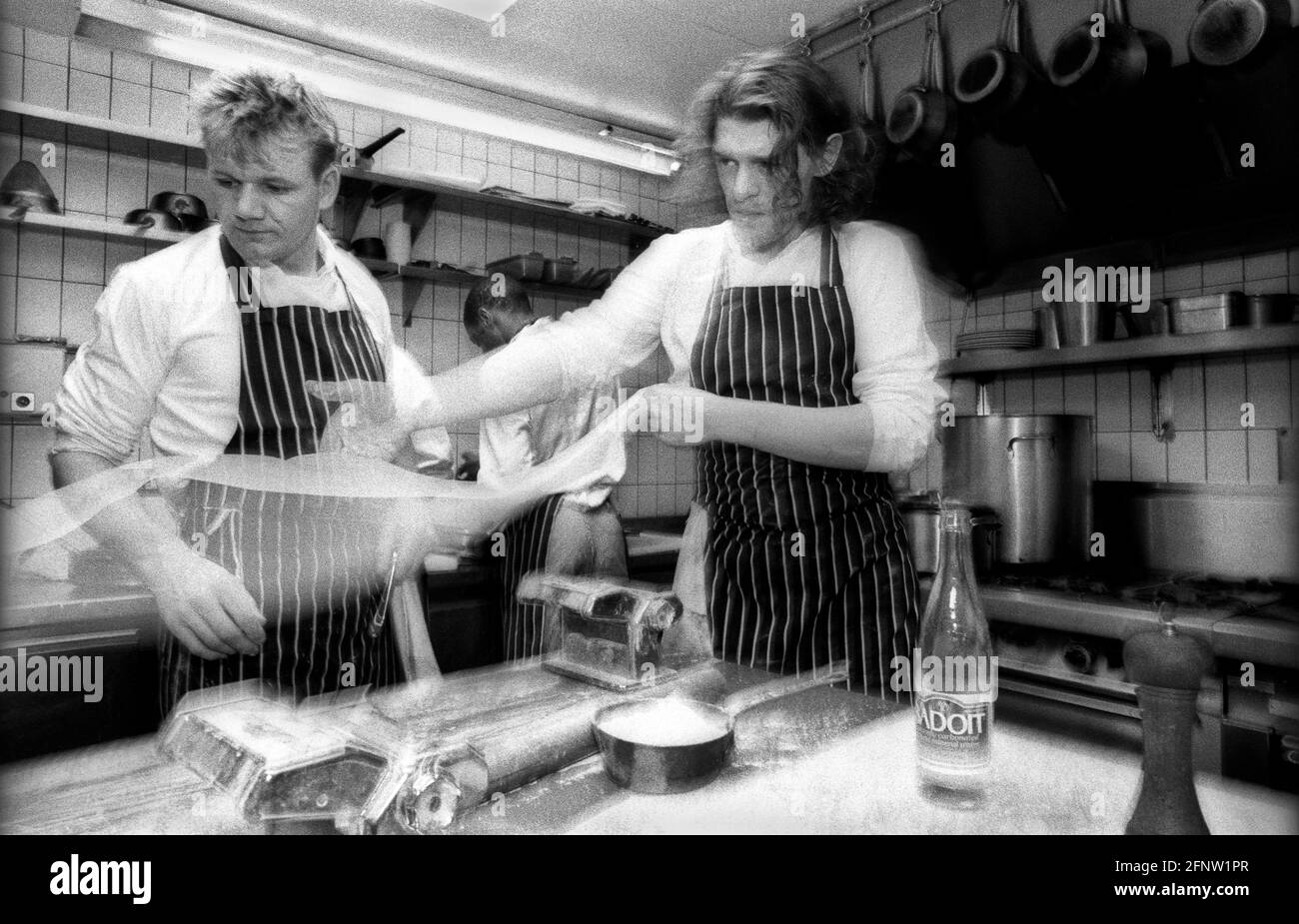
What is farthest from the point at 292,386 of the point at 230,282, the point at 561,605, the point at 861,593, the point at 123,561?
the point at 861,593

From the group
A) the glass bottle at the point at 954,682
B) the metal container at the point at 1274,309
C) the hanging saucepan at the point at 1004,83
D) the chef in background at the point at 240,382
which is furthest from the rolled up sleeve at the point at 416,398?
the metal container at the point at 1274,309

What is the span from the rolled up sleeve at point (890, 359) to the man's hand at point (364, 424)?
0.65 m

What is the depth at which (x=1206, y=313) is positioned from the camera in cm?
162

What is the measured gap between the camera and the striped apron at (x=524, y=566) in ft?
3.39

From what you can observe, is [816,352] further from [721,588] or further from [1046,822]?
[1046,822]

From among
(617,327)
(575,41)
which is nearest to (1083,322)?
(617,327)

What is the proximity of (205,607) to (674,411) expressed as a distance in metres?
0.64

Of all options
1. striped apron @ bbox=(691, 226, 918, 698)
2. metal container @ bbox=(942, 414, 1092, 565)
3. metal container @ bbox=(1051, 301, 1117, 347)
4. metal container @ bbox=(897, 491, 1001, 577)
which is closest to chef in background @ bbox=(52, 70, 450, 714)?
striped apron @ bbox=(691, 226, 918, 698)

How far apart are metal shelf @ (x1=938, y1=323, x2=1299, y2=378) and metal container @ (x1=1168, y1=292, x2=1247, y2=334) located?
37 mm

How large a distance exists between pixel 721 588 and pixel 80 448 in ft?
2.69

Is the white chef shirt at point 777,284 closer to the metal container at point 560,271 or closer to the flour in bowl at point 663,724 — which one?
the metal container at point 560,271

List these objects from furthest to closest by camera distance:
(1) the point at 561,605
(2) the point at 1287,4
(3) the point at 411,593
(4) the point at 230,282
Answer: (2) the point at 1287,4 → (3) the point at 411,593 → (4) the point at 230,282 → (1) the point at 561,605
